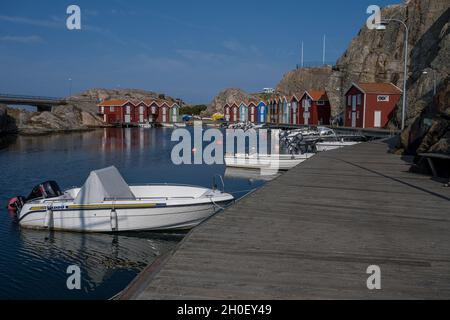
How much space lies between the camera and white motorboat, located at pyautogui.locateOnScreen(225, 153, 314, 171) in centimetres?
3380

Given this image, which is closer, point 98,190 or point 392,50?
point 98,190

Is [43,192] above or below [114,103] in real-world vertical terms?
below

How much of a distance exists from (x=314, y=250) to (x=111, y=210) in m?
11.3

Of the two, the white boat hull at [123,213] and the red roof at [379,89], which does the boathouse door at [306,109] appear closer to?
the red roof at [379,89]

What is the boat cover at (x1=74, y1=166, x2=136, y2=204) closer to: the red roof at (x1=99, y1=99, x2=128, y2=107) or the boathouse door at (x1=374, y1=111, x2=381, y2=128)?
the boathouse door at (x1=374, y1=111, x2=381, y2=128)

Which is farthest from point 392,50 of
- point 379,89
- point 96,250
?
point 96,250

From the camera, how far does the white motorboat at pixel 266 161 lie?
33803mm

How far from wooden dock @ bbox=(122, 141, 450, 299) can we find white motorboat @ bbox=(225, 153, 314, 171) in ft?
67.8

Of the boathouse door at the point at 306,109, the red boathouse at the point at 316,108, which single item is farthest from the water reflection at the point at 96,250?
the boathouse door at the point at 306,109

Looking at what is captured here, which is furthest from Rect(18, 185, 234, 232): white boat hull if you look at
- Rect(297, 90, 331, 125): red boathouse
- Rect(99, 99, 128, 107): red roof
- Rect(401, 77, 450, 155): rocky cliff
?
Rect(99, 99, 128, 107): red roof

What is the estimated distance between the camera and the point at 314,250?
7.35 metres

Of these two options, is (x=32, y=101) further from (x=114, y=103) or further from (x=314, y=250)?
(x=314, y=250)
